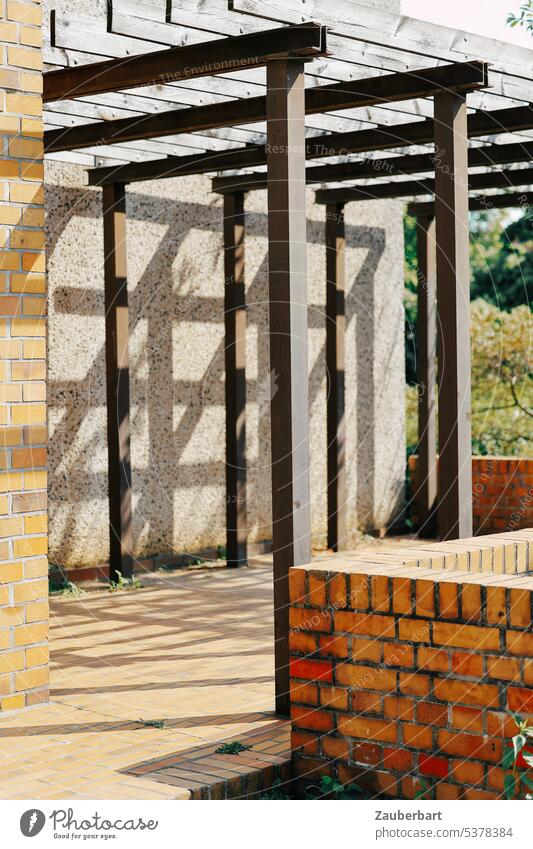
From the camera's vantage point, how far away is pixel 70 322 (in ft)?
29.3

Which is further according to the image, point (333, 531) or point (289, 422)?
point (333, 531)

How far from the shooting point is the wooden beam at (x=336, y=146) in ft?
24.2

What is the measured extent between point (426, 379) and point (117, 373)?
3.97 meters

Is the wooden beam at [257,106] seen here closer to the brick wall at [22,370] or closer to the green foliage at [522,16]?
the brick wall at [22,370]

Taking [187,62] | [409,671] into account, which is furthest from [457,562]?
[187,62]

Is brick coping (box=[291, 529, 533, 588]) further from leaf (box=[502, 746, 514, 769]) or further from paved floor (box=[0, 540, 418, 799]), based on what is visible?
paved floor (box=[0, 540, 418, 799])

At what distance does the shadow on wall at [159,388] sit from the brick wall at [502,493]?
213cm

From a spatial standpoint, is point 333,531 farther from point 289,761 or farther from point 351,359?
point 289,761

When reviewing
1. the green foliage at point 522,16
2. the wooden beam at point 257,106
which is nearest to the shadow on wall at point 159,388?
the wooden beam at point 257,106

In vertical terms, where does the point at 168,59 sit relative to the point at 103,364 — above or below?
above

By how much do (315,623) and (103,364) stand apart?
5414 millimetres

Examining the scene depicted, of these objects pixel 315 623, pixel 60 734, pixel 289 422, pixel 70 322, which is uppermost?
pixel 70 322

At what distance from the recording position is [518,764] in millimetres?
3531

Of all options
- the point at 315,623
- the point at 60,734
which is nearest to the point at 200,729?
the point at 60,734
